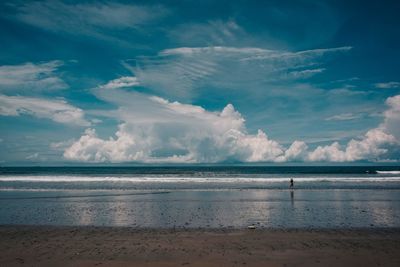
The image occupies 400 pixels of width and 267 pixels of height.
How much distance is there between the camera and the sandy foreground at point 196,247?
10.2 meters

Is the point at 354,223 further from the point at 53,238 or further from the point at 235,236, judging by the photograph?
the point at 53,238

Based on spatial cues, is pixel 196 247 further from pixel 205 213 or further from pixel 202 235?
pixel 205 213

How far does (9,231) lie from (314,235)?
13.4 m

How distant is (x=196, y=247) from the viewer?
38.3 feet

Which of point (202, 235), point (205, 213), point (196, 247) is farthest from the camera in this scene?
point (205, 213)

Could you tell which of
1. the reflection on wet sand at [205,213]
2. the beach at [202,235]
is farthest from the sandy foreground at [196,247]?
the reflection on wet sand at [205,213]

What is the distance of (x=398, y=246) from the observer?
38.2ft

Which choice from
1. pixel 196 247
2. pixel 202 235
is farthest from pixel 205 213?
pixel 196 247

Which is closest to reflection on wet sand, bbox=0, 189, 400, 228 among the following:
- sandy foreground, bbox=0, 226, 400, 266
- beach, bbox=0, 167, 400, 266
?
beach, bbox=0, 167, 400, 266

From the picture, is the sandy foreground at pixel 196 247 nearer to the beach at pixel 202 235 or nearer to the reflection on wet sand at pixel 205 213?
the beach at pixel 202 235

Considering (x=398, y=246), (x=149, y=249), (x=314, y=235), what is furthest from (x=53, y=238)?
(x=398, y=246)

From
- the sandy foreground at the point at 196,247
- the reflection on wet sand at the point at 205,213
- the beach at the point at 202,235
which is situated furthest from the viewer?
the reflection on wet sand at the point at 205,213

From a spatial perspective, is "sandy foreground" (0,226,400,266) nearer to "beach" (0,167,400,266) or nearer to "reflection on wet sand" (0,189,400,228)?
"beach" (0,167,400,266)

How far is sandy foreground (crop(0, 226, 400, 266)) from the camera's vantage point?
33.4ft
